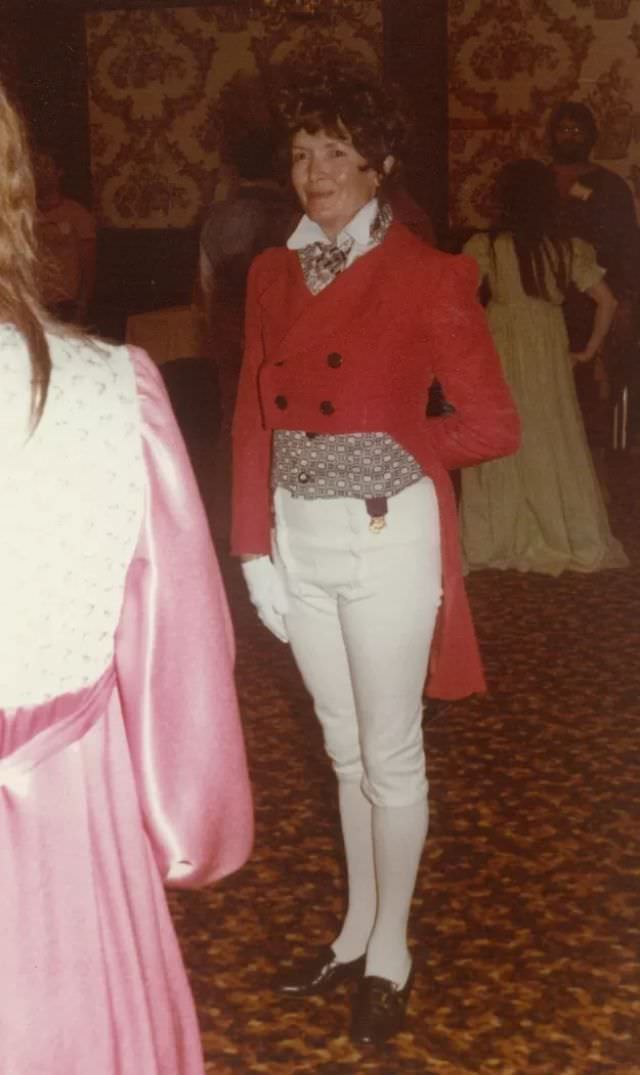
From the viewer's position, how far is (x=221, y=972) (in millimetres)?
2727

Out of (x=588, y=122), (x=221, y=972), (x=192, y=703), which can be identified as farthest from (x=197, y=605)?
(x=588, y=122)

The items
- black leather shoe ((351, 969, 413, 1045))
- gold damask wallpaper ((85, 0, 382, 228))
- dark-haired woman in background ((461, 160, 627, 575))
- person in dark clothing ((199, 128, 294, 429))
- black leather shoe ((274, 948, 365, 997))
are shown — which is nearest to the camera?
black leather shoe ((351, 969, 413, 1045))

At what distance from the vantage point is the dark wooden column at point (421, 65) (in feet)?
26.0

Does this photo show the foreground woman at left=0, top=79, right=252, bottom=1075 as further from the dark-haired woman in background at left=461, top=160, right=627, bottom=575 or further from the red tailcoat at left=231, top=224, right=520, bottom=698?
the dark-haired woman in background at left=461, top=160, right=627, bottom=575

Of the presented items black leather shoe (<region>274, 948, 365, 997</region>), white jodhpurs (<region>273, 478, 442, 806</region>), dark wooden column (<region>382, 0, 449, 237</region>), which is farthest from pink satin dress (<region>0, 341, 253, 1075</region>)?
dark wooden column (<region>382, 0, 449, 237</region>)

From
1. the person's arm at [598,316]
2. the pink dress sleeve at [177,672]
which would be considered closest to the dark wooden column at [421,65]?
the person's arm at [598,316]

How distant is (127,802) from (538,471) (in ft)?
14.8

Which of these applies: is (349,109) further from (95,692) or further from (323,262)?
(95,692)

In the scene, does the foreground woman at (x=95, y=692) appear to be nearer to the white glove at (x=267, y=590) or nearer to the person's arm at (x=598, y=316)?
the white glove at (x=267, y=590)

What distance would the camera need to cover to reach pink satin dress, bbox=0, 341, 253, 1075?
1.26 meters

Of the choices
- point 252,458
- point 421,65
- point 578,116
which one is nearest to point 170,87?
point 421,65

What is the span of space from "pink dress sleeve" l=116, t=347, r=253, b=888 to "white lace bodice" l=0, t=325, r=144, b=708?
0.02 m

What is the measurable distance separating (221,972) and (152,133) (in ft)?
24.5

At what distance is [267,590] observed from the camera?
→ 92.4 inches
